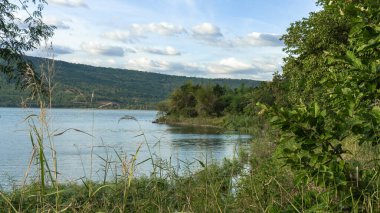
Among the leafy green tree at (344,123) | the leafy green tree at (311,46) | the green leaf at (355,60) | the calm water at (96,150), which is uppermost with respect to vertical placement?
the leafy green tree at (311,46)

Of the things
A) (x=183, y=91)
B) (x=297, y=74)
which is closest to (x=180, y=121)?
(x=183, y=91)

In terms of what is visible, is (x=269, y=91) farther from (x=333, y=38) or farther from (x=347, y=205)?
(x=347, y=205)

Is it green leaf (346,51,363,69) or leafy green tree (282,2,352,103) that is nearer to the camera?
green leaf (346,51,363,69)

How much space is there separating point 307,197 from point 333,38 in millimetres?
18883

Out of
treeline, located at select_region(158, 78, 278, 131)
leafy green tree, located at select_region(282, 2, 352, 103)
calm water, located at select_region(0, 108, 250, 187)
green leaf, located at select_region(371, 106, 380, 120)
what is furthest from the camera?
treeline, located at select_region(158, 78, 278, 131)

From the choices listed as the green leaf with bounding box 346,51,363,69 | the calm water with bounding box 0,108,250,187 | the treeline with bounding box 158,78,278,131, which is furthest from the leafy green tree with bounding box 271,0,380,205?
the treeline with bounding box 158,78,278,131

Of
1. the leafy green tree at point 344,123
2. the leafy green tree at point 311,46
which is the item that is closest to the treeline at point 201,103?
the leafy green tree at point 311,46

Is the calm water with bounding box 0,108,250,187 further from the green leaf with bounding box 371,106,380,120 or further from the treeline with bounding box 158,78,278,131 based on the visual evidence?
the treeline with bounding box 158,78,278,131

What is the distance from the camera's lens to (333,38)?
→ 2081 centimetres

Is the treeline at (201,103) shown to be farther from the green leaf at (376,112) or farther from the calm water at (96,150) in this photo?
the green leaf at (376,112)

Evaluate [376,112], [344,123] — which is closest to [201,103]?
[344,123]

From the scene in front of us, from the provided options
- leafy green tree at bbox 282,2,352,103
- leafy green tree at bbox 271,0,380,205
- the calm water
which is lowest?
the calm water

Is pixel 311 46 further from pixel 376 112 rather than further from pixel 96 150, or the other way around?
pixel 376 112

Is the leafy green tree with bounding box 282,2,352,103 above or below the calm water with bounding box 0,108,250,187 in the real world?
above
